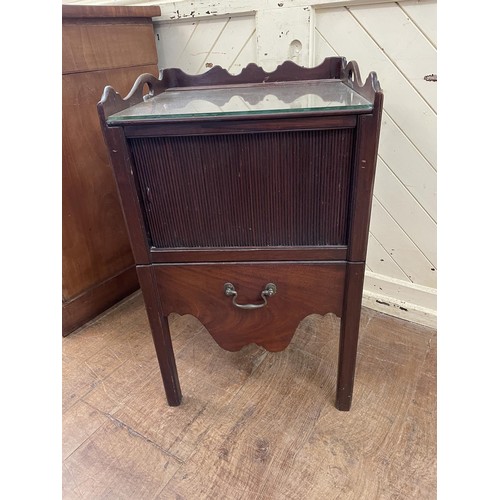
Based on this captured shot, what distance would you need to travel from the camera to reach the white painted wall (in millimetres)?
932

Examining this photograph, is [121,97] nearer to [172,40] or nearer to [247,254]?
[247,254]

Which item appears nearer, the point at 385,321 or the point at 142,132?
the point at 142,132

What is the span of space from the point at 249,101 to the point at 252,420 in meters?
0.71

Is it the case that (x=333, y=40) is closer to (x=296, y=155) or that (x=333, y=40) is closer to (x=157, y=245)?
(x=296, y=155)

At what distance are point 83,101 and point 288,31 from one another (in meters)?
0.59

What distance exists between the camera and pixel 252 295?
2.69 ft

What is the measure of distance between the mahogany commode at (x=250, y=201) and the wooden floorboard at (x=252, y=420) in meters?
0.12

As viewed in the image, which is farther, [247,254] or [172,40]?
[172,40]

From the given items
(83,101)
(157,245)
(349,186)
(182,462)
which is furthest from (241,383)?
(83,101)

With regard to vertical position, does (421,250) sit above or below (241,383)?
above

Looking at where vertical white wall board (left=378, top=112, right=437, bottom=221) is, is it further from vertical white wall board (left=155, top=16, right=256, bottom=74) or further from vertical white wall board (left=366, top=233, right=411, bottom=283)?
vertical white wall board (left=155, top=16, right=256, bottom=74)

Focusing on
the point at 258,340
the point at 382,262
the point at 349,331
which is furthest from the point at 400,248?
the point at 258,340

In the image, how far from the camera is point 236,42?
114 cm

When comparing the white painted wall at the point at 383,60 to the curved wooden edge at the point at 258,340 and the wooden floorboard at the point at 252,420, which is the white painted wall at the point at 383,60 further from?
the curved wooden edge at the point at 258,340
